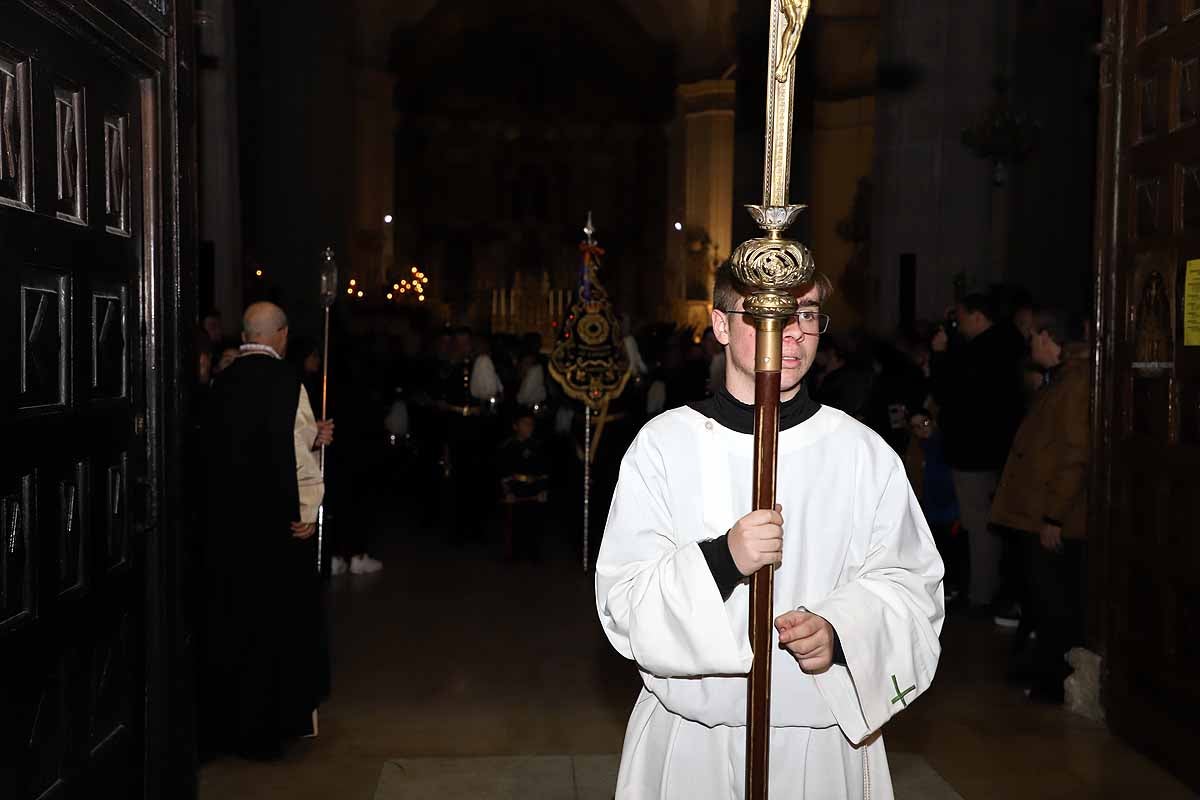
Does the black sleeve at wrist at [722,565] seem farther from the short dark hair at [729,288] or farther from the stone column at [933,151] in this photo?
the stone column at [933,151]

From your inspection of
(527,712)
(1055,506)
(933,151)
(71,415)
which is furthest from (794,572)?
(933,151)

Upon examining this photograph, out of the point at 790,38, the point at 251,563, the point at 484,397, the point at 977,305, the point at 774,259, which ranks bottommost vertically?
the point at 251,563

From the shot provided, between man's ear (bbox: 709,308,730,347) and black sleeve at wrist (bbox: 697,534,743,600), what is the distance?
1.50 feet

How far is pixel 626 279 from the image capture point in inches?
1118

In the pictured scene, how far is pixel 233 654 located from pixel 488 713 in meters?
1.21

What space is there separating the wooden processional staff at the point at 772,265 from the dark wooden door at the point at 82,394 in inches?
71.8

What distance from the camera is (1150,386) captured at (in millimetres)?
5305

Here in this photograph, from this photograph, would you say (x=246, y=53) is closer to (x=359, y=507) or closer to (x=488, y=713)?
(x=359, y=507)

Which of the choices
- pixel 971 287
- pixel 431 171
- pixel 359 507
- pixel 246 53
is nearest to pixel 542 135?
pixel 431 171

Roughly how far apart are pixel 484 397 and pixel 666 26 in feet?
56.9

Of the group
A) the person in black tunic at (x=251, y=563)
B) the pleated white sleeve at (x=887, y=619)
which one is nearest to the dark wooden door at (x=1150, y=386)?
the pleated white sleeve at (x=887, y=619)

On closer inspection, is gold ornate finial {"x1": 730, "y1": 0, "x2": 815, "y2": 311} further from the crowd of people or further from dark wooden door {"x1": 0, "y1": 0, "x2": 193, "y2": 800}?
dark wooden door {"x1": 0, "y1": 0, "x2": 193, "y2": 800}

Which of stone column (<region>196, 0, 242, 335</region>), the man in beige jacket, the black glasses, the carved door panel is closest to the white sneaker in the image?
stone column (<region>196, 0, 242, 335</region>)

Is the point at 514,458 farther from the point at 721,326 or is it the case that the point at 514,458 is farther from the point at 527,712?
the point at 721,326
